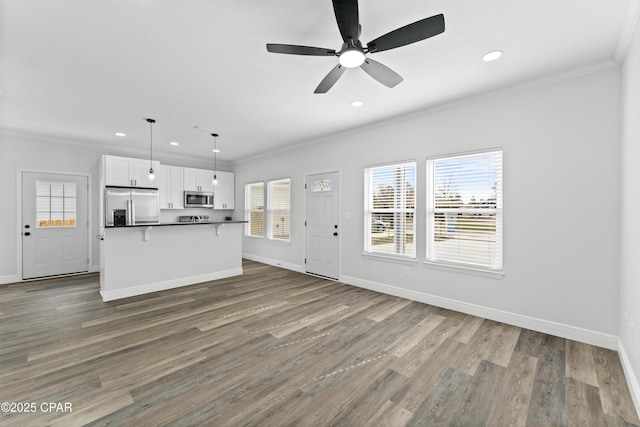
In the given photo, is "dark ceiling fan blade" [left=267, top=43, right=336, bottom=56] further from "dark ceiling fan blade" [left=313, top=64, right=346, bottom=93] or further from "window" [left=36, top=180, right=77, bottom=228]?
"window" [left=36, top=180, right=77, bottom=228]

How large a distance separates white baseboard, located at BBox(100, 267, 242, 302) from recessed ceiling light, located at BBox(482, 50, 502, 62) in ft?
17.2

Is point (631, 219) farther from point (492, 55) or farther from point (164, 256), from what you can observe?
point (164, 256)

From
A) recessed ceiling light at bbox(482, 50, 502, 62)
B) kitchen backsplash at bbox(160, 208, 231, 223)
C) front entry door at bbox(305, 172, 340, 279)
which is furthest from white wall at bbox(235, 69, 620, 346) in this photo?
kitchen backsplash at bbox(160, 208, 231, 223)

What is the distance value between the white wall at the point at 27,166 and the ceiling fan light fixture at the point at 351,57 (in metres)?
6.28

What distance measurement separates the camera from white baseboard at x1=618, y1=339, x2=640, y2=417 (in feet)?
6.47

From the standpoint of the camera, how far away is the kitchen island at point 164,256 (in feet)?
14.0

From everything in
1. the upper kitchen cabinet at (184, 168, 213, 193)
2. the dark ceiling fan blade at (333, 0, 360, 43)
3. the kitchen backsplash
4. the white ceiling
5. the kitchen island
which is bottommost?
the kitchen island

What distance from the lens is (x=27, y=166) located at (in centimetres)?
533

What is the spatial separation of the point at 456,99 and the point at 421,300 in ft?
9.31

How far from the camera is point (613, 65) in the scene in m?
2.74

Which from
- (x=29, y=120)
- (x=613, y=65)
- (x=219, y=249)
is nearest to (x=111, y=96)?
(x=29, y=120)

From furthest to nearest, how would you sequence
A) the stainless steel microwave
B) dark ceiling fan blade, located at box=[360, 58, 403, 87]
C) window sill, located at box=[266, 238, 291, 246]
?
the stainless steel microwave, window sill, located at box=[266, 238, 291, 246], dark ceiling fan blade, located at box=[360, 58, 403, 87]

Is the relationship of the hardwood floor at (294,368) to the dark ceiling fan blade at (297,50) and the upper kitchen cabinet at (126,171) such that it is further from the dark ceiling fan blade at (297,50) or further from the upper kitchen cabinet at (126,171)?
the upper kitchen cabinet at (126,171)

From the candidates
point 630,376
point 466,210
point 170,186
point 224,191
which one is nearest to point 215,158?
point 224,191
